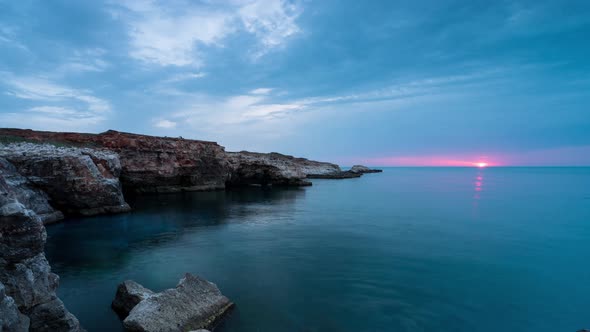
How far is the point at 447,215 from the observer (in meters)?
27.6

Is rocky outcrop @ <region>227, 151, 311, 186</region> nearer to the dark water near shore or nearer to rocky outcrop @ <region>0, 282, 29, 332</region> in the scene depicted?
the dark water near shore

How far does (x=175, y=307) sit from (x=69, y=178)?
64.2ft

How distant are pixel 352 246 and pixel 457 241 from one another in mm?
6755

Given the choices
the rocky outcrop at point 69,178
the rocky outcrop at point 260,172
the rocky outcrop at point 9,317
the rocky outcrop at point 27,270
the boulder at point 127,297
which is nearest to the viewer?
the rocky outcrop at point 9,317

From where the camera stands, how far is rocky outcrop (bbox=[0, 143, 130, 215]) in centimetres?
2119

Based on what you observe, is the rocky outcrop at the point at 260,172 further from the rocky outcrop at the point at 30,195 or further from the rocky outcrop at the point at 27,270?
the rocky outcrop at the point at 27,270

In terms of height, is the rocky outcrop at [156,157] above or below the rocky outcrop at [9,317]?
above

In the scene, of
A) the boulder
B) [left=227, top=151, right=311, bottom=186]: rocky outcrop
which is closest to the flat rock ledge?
the boulder

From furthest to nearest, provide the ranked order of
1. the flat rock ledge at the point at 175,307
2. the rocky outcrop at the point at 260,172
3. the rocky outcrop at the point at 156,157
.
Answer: the rocky outcrop at the point at 260,172, the rocky outcrop at the point at 156,157, the flat rock ledge at the point at 175,307

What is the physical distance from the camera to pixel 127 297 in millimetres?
8680

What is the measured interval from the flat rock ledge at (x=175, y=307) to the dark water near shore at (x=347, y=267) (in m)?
0.49

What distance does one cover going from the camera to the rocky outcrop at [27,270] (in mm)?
5738

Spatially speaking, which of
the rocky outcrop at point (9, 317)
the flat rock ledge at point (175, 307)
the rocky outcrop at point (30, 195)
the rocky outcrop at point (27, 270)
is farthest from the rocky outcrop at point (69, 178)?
the rocky outcrop at point (9, 317)

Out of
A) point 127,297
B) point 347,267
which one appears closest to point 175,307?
point 127,297
